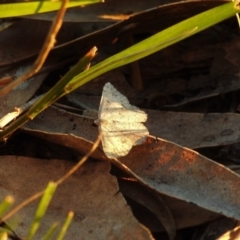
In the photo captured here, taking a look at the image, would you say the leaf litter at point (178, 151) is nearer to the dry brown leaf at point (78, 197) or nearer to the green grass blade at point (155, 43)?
the dry brown leaf at point (78, 197)

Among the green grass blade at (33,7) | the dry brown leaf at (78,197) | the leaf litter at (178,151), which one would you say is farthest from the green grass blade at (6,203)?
the green grass blade at (33,7)

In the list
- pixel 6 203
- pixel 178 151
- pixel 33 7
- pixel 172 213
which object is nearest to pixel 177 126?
pixel 178 151

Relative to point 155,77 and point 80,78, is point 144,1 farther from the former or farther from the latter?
point 80,78

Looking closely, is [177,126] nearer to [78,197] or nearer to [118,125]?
[118,125]

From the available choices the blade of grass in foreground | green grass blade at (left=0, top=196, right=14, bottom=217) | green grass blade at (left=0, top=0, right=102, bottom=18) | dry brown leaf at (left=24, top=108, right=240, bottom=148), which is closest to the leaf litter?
dry brown leaf at (left=24, top=108, right=240, bottom=148)

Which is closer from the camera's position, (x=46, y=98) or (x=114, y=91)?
(x=46, y=98)

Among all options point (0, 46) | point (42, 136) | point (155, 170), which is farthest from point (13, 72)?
point (155, 170)
